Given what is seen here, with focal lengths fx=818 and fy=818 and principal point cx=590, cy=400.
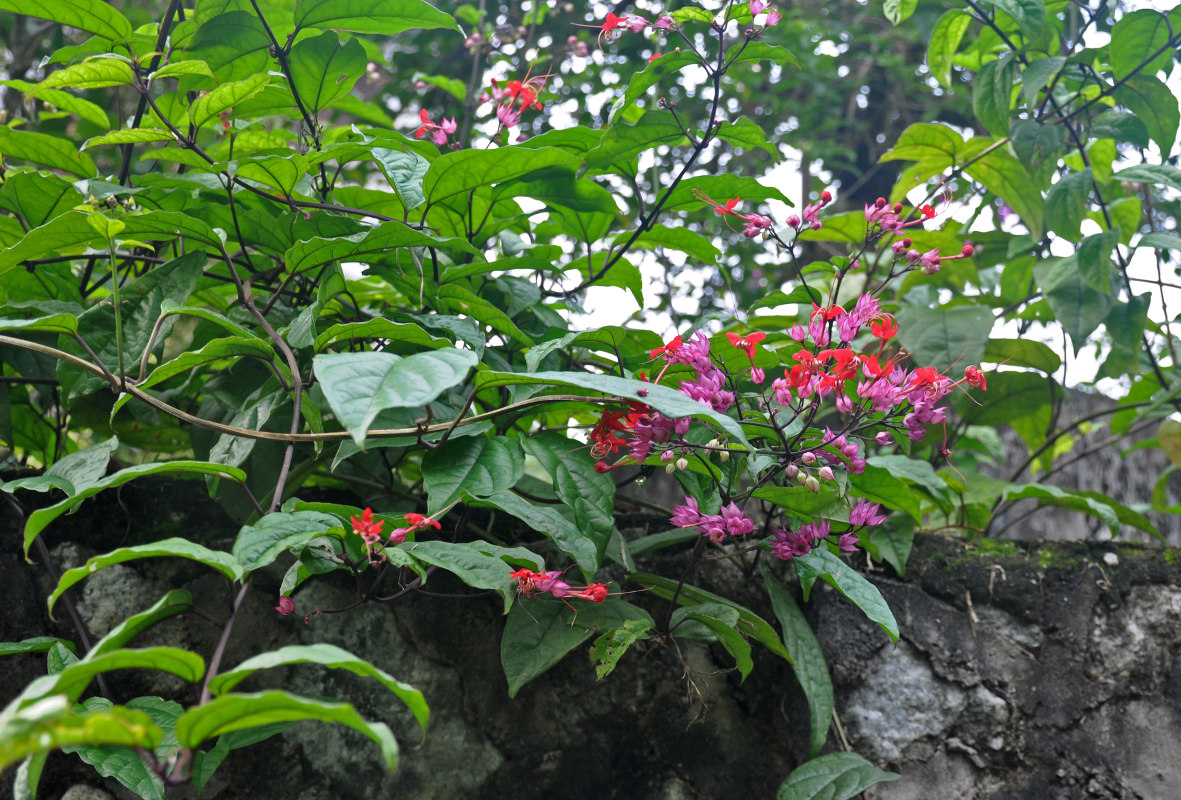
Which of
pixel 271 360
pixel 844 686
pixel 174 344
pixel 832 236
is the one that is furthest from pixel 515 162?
pixel 844 686

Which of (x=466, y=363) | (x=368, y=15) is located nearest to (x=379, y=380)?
(x=466, y=363)

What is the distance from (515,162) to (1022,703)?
1.13 m

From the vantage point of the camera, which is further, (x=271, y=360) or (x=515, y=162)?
(x=515, y=162)

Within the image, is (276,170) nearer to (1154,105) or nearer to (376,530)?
(376,530)

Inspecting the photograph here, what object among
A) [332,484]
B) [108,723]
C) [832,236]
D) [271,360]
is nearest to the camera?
[108,723]

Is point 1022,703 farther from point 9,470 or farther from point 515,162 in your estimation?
point 9,470

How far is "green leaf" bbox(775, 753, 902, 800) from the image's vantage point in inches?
43.0

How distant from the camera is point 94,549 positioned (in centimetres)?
115

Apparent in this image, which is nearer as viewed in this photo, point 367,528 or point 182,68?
point 367,528

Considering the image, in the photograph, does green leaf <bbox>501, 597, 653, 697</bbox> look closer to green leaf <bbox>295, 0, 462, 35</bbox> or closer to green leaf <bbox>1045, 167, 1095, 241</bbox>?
green leaf <bbox>295, 0, 462, 35</bbox>

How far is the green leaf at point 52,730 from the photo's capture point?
1.52 feet

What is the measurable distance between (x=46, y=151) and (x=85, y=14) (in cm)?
24

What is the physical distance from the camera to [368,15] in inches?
46.9

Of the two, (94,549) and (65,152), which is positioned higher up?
(65,152)
